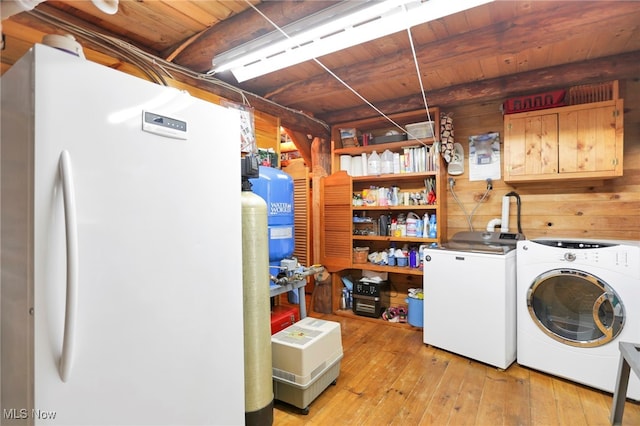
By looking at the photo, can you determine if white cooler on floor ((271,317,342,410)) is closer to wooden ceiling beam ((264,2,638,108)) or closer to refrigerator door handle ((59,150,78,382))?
refrigerator door handle ((59,150,78,382))

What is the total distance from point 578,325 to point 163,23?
10.8ft

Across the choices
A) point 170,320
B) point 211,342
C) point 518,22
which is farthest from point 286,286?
point 518,22

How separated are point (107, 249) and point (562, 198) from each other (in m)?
3.28

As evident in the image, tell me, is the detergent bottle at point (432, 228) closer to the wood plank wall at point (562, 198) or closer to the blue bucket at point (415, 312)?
the wood plank wall at point (562, 198)

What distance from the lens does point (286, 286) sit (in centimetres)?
214

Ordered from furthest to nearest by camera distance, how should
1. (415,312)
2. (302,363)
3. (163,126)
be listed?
(415,312)
(302,363)
(163,126)

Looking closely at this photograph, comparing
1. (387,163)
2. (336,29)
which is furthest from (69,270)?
(387,163)

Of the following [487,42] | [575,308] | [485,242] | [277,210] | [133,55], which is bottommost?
[575,308]

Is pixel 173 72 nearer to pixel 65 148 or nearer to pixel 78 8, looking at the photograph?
pixel 78 8

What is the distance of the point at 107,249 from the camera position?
3.06ft

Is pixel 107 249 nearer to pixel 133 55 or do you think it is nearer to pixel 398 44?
pixel 133 55

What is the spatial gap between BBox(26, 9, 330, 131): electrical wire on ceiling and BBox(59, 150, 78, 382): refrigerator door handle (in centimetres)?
129

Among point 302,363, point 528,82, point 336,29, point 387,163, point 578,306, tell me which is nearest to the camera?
point 336,29

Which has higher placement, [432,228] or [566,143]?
[566,143]
